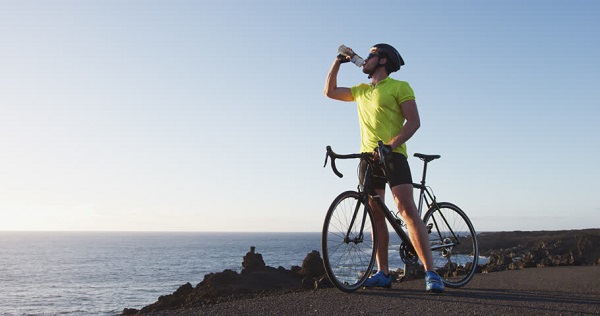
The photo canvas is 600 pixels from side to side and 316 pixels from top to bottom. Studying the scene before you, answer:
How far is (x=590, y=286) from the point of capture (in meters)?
6.09

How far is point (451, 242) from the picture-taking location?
19.9 feet

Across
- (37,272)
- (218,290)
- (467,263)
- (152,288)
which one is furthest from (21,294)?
(467,263)

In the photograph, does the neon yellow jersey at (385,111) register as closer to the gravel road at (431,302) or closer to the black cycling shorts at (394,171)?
the black cycling shorts at (394,171)

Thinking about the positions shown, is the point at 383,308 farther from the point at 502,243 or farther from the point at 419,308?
the point at 502,243

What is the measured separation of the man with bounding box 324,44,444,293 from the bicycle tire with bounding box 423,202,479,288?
722 mm

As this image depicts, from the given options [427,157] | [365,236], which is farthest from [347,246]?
[427,157]

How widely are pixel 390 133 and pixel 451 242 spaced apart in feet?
5.46

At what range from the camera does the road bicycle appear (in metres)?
4.85

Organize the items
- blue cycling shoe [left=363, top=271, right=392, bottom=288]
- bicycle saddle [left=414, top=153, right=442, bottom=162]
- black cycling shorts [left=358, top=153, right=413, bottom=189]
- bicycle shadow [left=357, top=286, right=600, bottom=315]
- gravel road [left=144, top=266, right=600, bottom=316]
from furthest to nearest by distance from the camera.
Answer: bicycle saddle [left=414, top=153, right=442, bottom=162], blue cycling shoe [left=363, top=271, right=392, bottom=288], black cycling shorts [left=358, top=153, right=413, bottom=189], bicycle shadow [left=357, top=286, right=600, bottom=315], gravel road [left=144, top=266, right=600, bottom=316]

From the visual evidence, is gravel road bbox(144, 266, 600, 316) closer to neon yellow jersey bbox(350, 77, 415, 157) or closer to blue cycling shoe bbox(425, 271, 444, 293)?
blue cycling shoe bbox(425, 271, 444, 293)

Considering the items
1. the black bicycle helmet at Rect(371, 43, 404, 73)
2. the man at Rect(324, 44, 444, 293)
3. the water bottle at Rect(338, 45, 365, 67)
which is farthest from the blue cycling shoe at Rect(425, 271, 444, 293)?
the water bottle at Rect(338, 45, 365, 67)

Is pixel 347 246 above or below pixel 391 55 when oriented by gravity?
below

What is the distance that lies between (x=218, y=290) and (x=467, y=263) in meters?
6.06

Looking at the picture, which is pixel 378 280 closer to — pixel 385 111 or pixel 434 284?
pixel 434 284
